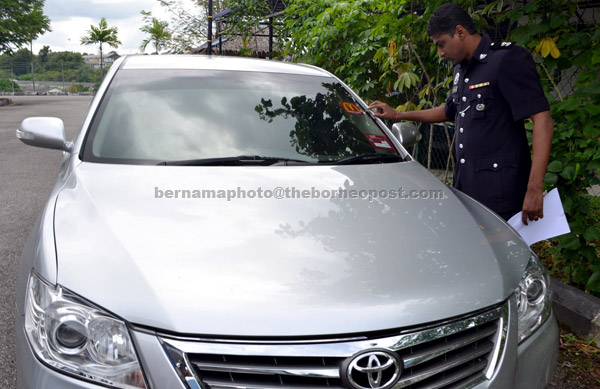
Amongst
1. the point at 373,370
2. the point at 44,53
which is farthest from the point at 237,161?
the point at 44,53

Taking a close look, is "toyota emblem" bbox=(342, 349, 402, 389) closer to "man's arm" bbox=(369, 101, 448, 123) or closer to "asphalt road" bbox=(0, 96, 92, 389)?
"asphalt road" bbox=(0, 96, 92, 389)

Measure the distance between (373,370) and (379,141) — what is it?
1662 mm

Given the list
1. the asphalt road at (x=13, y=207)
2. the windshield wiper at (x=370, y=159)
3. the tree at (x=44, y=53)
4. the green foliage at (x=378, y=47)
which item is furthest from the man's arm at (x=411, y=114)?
the tree at (x=44, y=53)

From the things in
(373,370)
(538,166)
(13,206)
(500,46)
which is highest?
(500,46)

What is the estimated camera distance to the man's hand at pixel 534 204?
2659mm

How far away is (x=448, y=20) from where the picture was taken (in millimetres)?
2877

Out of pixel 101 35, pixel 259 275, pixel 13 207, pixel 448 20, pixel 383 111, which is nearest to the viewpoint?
pixel 259 275

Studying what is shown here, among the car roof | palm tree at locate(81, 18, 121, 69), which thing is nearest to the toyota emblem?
the car roof

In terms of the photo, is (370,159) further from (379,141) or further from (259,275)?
(259,275)

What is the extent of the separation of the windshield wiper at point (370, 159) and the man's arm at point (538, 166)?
632 millimetres

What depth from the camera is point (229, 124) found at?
2658 mm

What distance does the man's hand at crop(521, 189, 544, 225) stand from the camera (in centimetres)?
266

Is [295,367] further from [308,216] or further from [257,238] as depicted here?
[308,216]

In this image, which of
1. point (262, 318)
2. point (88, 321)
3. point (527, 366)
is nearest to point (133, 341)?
point (88, 321)
